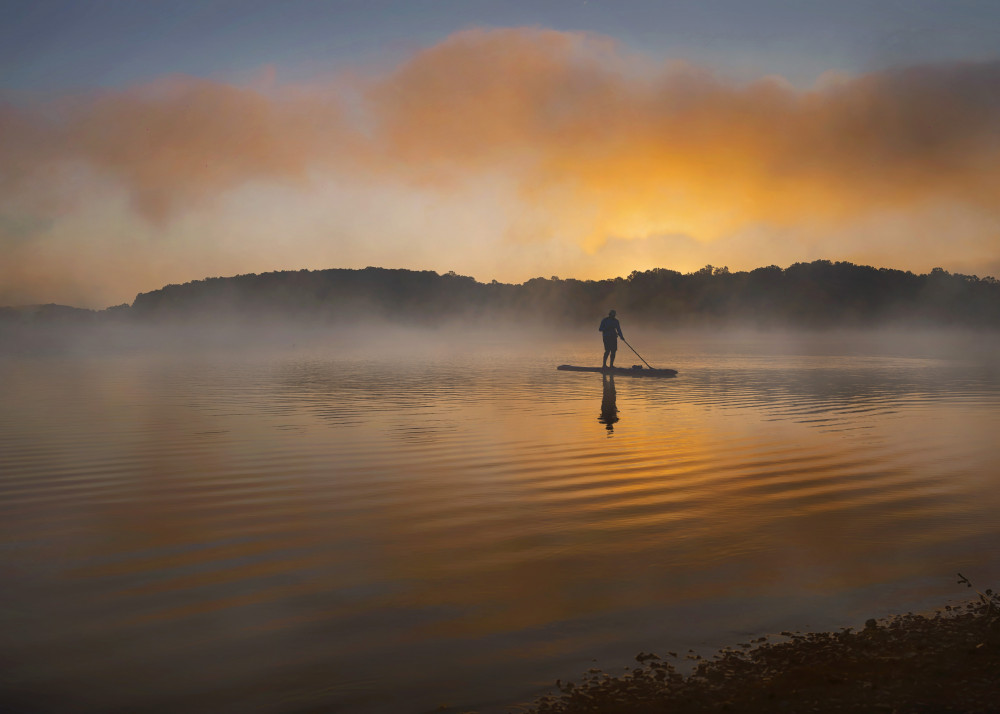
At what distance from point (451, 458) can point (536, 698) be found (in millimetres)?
8052

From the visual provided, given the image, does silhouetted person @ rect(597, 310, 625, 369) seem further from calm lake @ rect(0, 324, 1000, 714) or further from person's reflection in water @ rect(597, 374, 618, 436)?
calm lake @ rect(0, 324, 1000, 714)

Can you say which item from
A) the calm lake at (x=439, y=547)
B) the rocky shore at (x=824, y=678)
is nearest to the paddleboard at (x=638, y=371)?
the calm lake at (x=439, y=547)

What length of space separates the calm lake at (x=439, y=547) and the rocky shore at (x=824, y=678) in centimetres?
22

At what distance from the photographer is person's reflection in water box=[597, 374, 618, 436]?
16.5 m

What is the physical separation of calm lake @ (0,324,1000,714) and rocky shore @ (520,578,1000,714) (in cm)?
22

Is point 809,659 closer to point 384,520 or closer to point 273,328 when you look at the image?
point 384,520

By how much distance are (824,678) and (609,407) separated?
15.7m

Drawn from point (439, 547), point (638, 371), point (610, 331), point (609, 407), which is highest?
point (610, 331)

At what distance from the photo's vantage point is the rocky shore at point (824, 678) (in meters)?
3.98

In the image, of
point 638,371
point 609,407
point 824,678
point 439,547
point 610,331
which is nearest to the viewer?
point 824,678

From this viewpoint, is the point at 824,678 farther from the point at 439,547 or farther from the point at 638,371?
the point at 638,371

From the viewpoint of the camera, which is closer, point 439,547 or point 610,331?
point 439,547

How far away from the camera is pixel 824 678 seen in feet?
13.9

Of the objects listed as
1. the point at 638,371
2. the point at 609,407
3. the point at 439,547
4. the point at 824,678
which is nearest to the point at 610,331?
the point at 638,371
